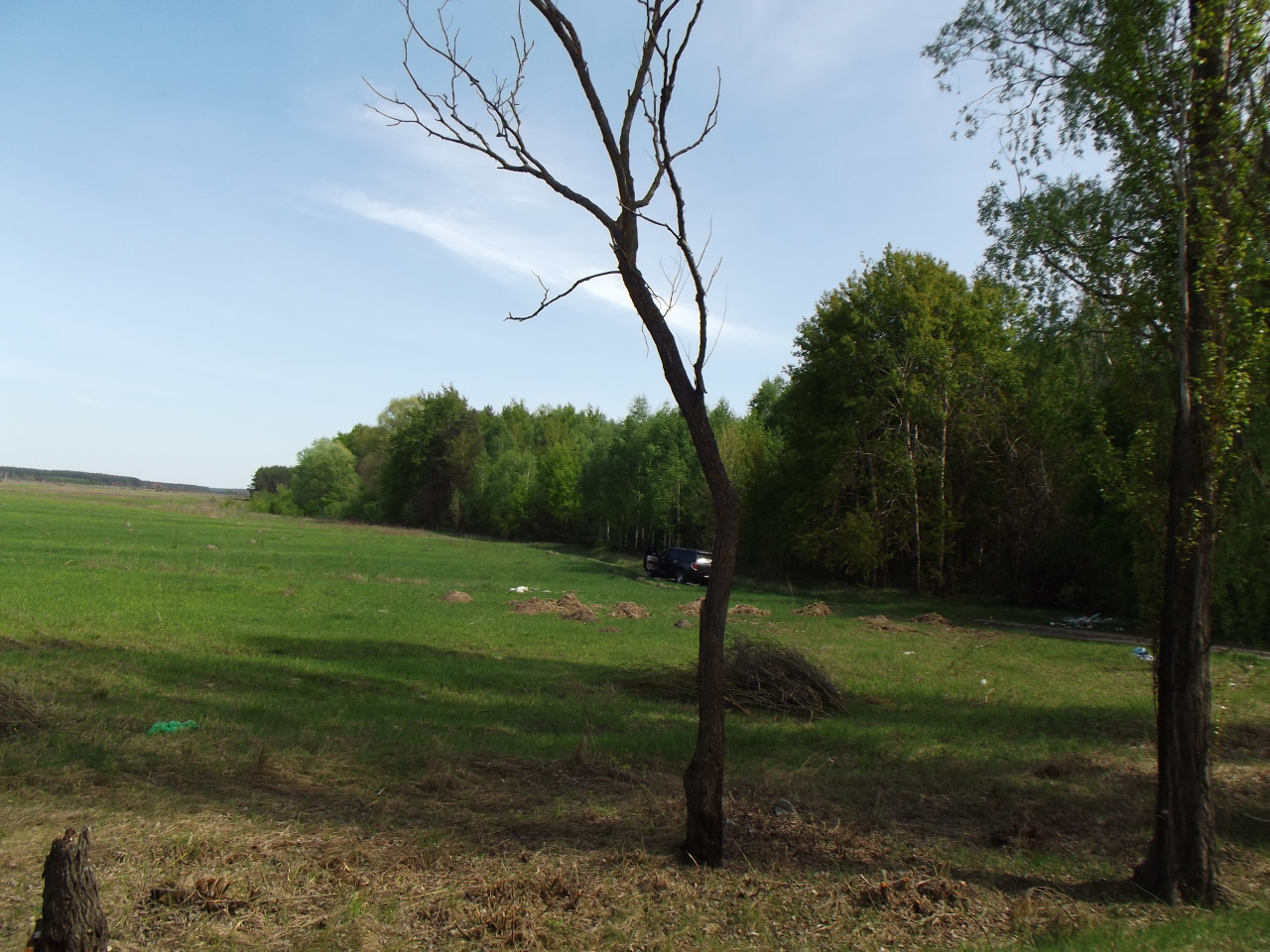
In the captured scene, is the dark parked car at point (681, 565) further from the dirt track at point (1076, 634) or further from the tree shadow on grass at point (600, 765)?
the tree shadow on grass at point (600, 765)

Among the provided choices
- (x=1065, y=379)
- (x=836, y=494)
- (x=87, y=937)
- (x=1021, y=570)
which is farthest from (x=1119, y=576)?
(x=87, y=937)

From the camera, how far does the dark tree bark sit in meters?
5.66

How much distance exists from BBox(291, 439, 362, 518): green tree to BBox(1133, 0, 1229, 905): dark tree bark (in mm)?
105075

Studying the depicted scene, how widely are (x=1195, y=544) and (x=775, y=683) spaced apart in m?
6.54

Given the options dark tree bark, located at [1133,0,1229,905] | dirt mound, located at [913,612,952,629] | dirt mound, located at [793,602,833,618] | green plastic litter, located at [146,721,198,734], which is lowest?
green plastic litter, located at [146,721,198,734]

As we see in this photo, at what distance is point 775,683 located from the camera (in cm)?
1162

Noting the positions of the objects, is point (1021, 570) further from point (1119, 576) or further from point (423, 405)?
point (423, 405)

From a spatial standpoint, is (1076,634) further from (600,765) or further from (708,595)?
(708,595)

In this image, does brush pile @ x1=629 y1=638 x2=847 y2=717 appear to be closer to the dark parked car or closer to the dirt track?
the dirt track

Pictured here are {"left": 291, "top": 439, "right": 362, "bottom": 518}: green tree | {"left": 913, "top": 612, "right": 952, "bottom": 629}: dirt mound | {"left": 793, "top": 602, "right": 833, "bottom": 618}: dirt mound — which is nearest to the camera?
{"left": 913, "top": 612, "right": 952, "bottom": 629}: dirt mound

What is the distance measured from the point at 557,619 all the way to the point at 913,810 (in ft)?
47.7

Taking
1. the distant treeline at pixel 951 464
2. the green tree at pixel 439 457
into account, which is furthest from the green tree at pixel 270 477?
the distant treeline at pixel 951 464

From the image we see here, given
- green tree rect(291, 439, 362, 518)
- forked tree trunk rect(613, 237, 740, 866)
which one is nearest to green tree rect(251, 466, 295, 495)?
green tree rect(291, 439, 362, 518)

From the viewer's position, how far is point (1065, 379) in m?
22.0
